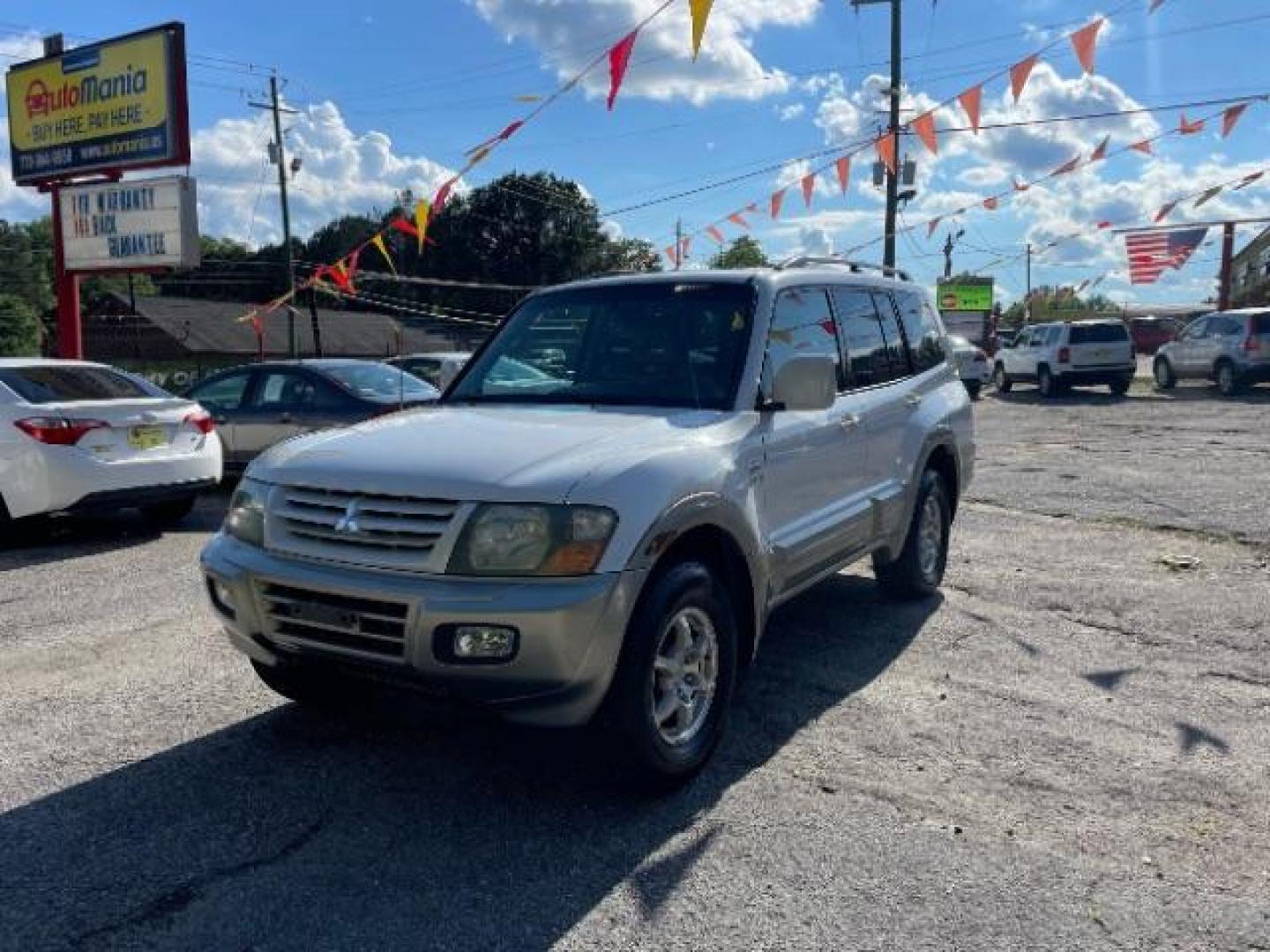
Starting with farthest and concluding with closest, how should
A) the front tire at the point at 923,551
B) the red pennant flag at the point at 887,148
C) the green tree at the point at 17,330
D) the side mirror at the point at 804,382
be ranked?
the green tree at the point at 17,330, the red pennant flag at the point at 887,148, the front tire at the point at 923,551, the side mirror at the point at 804,382

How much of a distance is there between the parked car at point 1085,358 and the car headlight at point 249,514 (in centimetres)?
2349

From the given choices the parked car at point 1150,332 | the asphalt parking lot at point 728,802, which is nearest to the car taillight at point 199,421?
the asphalt parking lot at point 728,802

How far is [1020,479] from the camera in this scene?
37.5 ft

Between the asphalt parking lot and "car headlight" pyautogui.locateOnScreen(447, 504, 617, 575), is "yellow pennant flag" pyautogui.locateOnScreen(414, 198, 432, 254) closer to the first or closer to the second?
the asphalt parking lot

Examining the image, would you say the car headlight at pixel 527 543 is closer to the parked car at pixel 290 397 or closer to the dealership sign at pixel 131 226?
the parked car at pixel 290 397

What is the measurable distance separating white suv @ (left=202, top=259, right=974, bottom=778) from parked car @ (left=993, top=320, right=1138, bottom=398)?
2106cm

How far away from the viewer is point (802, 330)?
16.2 feet

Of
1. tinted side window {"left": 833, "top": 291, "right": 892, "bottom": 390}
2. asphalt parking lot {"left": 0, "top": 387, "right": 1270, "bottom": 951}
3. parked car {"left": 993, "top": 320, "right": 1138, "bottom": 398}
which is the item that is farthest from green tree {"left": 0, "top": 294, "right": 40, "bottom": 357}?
tinted side window {"left": 833, "top": 291, "right": 892, "bottom": 390}

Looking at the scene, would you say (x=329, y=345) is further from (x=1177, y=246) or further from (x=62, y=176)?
(x=1177, y=246)

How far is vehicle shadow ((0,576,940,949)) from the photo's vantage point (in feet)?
→ 9.71

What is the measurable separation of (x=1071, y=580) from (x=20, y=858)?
5.94m

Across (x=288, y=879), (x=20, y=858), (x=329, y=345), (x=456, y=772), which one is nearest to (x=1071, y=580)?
(x=456, y=772)

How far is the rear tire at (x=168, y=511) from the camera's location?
9.20 meters

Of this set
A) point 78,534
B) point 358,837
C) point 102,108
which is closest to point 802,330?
point 358,837
